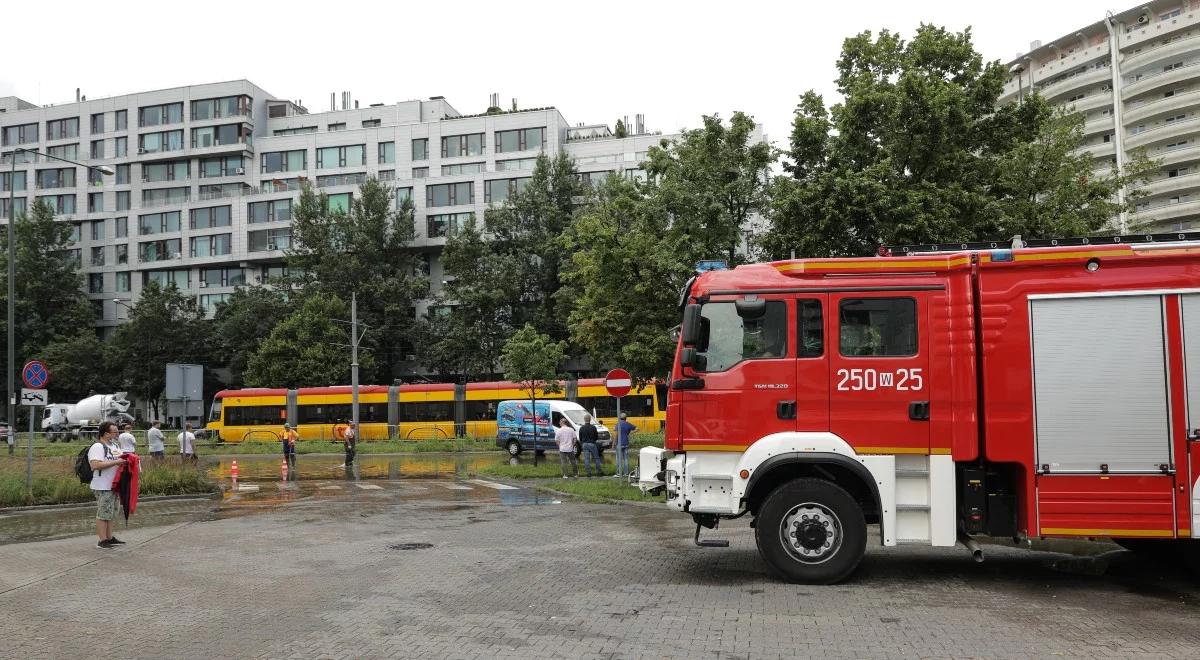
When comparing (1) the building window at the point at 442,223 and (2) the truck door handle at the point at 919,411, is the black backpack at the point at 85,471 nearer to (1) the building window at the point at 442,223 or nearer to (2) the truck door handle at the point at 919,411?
(2) the truck door handle at the point at 919,411

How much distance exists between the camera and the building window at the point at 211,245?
75562mm

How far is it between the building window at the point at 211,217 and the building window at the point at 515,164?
923 inches

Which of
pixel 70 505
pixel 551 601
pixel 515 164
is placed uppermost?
pixel 515 164

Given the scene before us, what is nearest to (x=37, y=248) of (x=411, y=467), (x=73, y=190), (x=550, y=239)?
(x=73, y=190)

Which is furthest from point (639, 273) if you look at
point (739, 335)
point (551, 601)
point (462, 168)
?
point (462, 168)

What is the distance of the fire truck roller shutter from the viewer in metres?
8.02

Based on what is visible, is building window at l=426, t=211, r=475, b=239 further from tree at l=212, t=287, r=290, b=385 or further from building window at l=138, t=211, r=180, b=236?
building window at l=138, t=211, r=180, b=236

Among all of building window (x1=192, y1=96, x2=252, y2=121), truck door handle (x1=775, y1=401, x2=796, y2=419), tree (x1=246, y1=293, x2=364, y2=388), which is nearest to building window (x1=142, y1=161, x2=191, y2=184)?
building window (x1=192, y1=96, x2=252, y2=121)

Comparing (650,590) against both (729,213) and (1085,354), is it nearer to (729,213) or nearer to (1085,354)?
(1085,354)

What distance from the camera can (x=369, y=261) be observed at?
67000 mm

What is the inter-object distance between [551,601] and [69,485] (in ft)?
45.4

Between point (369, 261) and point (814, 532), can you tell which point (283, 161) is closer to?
point (369, 261)

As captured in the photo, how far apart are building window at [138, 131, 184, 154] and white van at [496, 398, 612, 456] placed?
5789 cm

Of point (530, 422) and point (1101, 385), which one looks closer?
point (1101, 385)
